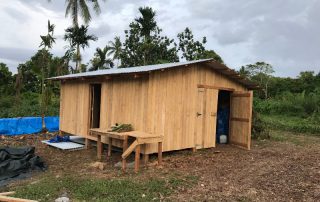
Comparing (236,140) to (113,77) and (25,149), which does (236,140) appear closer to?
(113,77)

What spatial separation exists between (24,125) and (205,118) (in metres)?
7.51

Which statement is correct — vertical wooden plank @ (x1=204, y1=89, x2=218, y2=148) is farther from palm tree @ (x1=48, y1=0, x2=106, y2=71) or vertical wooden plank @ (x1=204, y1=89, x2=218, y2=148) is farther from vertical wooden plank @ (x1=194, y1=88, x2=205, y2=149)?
palm tree @ (x1=48, y1=0, x2=106, y2=71)

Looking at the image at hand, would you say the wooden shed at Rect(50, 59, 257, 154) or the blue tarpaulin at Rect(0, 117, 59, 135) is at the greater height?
the wooden shed at Rect(50, 59, 257, 154)

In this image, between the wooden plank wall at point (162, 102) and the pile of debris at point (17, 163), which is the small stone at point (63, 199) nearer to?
the pile of debris at point (17, 163)

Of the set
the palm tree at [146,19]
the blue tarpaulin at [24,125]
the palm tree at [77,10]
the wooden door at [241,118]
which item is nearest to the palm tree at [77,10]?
the palm tree at [77,10]

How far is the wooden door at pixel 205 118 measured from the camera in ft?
30.3

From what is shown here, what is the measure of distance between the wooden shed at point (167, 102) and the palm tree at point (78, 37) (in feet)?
33.7

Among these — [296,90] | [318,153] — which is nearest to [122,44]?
[296,90]

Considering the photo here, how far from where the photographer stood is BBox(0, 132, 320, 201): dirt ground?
5414 millimetres

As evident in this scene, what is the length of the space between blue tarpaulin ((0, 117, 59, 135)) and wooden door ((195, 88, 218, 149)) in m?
7.00

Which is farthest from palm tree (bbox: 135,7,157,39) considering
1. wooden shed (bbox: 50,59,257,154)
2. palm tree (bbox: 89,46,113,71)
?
wooden shed (bbox: 50,59,257,154)

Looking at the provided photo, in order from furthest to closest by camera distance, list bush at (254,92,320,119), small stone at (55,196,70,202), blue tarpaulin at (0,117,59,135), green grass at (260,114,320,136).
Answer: bush at (254,92,320,119) → green grass at (260,114,320,136) → blue tarpaulin at (0,117,59,135) → small stone at (55,196,70,202)

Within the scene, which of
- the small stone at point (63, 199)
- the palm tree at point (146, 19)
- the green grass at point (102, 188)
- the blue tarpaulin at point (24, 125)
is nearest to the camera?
the small stone at point (63, 199)

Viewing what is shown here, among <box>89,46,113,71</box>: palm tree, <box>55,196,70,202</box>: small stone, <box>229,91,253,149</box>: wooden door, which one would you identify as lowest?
<box>55,196,70,202</box>: small stone
